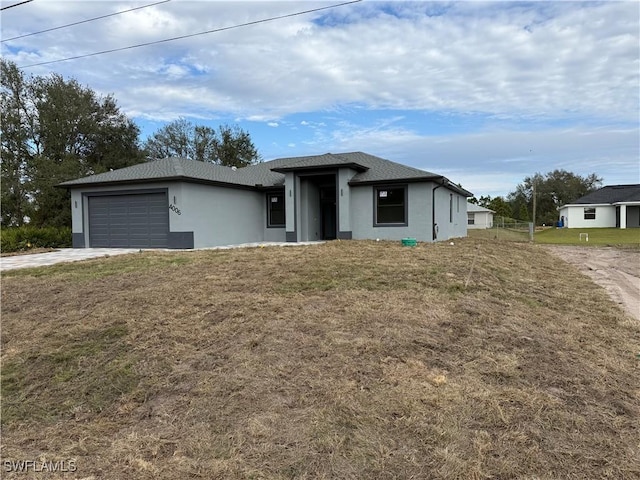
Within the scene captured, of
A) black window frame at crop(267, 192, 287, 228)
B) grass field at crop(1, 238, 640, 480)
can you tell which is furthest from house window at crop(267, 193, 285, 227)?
grass field at crop(1, 238, 640, 480)

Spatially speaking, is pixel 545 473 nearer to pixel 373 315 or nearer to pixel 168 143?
pixel 373 315

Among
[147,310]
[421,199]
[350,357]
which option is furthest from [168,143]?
[350,357]

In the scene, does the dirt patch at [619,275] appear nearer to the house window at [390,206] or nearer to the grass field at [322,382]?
the grass field at [322,382]

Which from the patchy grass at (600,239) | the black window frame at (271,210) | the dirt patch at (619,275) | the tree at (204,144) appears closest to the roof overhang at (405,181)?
the black window frame at (271,210)

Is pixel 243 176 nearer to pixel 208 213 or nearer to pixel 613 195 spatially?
pixel 208 213

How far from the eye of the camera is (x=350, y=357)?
4.18 metres

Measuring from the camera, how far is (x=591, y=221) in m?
42.1

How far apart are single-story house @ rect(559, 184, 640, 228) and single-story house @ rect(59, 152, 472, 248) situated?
94.0ft

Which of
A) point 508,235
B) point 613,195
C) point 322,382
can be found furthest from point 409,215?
point 613,195

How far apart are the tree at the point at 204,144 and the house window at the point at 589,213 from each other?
32.2 metres

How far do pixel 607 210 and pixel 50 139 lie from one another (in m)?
46.6

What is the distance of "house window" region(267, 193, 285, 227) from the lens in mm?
19703

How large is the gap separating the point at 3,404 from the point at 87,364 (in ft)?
2.51

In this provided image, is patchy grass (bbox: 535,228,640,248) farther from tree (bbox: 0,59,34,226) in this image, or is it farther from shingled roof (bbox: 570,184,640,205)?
tree (bbox: 0,59,34,226)
